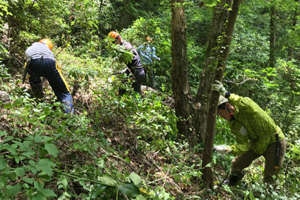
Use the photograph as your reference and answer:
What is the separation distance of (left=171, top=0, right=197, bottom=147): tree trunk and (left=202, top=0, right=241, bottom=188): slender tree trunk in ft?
2.95

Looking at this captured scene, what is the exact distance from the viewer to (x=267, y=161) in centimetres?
374

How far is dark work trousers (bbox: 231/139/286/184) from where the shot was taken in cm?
364

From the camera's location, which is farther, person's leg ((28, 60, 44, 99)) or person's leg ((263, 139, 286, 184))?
person's leg ((263, 139, 286, 184))

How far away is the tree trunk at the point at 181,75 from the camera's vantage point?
3502mm

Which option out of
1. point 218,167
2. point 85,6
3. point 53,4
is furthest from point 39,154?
point 53,4

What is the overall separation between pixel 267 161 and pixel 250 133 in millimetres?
672

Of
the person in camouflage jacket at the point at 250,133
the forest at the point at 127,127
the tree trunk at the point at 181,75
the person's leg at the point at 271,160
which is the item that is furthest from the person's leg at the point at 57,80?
the person's leg at the point at 271,160

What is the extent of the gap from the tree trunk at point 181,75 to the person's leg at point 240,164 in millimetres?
865

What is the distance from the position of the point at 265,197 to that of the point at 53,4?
6.04 metres

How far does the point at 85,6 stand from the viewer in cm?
441

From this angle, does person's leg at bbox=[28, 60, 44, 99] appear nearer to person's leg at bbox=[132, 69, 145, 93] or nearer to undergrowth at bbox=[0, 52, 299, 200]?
undergrowth at bbox=[0, 52, 299, 200]

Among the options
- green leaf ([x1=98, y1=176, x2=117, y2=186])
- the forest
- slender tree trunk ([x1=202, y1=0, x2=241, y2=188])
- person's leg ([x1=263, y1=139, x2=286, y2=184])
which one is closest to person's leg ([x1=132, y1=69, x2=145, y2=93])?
the forest

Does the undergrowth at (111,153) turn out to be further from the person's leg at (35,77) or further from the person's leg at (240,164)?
the person's leg at (35,77)

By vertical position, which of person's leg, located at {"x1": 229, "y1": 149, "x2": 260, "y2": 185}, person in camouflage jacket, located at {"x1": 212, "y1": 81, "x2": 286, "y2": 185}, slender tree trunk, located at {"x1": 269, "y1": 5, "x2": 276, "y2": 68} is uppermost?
slender tree trunk, located at {"x1": 269, "y1": 5, "x2": 276, "y2": 68}
